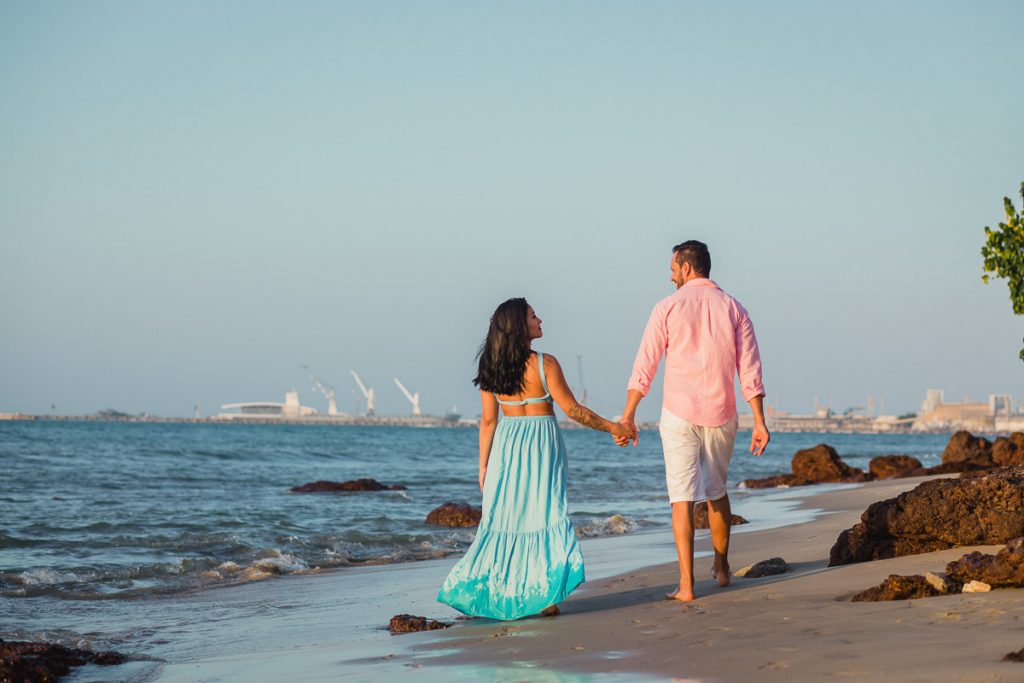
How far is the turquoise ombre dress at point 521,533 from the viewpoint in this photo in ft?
17.7

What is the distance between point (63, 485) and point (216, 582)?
13.2 meters

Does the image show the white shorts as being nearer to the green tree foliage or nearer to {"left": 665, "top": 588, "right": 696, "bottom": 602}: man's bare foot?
{"left": 665, "top": 588, "right": 696, "bottom": 602}: man's bare foot

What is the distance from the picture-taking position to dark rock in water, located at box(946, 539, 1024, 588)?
455 centimetres

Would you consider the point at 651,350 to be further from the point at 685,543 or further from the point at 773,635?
the point at 773,635

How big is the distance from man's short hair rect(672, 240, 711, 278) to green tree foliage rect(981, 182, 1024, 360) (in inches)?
381

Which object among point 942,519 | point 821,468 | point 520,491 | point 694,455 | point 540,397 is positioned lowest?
point 821,468

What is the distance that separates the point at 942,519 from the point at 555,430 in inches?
88.1

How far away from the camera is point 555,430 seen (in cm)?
559

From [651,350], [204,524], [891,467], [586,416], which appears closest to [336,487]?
[204,524]

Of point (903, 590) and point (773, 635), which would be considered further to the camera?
point (903, 590)

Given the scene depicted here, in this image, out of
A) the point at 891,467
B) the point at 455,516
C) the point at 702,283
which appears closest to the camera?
the point at 702,283

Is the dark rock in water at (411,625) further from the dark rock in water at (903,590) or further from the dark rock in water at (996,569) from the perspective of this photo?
the dark rock in water at (996,569)

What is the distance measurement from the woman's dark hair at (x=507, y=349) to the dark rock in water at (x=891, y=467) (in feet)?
66.1

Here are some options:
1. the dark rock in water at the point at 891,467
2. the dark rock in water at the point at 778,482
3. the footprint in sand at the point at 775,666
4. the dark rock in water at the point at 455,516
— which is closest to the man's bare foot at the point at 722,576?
the footprint in sand at the point at 775,666
